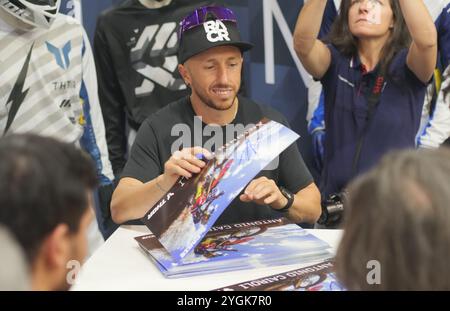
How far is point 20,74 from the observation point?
249cm

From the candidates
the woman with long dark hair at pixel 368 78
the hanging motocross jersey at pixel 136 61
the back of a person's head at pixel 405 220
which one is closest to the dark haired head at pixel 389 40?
the woman with long dark hair at pixel 368 78

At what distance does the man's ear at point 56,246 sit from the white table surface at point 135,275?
1.58 ft

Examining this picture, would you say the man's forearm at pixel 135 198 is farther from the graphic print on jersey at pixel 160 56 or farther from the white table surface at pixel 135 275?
the graphic print on jersey at pixel 160 56

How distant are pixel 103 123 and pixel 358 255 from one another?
7.72 feet

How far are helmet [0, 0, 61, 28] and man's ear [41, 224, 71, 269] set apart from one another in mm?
1823

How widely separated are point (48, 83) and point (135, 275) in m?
1.43

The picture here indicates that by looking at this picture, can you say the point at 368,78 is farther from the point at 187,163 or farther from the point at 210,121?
the point at 187,163

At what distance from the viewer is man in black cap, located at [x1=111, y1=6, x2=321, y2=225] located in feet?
6.26

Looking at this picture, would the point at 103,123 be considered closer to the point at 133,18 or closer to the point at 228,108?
the point at 133,18

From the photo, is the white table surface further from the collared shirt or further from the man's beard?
the collared shirt

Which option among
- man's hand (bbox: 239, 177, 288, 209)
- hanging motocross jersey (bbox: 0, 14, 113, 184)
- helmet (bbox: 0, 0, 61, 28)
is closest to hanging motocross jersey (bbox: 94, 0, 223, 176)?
hanging motocross jersey (bbox: 0, 14, 113, 184)

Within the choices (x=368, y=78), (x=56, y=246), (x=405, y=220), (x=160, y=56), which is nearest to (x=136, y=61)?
(x=160, y=56)
